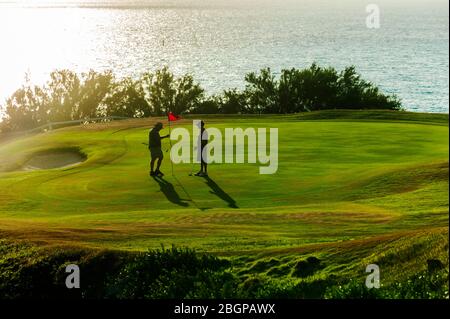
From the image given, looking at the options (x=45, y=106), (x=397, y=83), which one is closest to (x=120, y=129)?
(x=45, y=106)

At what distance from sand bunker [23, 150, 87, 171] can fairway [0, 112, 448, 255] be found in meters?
0.53

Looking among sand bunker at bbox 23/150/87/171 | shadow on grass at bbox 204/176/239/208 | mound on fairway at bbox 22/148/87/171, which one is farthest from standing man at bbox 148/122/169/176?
sand bunker at bbox 23/150/87/171

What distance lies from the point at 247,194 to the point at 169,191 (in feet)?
8.92

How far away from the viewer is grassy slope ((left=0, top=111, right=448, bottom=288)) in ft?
53.7

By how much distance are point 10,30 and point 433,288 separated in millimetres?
180258

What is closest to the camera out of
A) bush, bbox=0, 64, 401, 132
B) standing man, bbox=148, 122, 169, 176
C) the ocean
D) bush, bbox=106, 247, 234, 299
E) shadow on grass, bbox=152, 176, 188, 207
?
bush, bbox=106, 247, 234, 299

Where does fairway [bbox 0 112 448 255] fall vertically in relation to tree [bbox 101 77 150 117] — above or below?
above

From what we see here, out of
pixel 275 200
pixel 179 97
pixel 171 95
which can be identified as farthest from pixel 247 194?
pixel 179 97

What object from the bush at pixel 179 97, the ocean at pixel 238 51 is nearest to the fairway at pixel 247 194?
the bush at pixel 179 97

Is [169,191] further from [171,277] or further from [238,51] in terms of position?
[238,51]

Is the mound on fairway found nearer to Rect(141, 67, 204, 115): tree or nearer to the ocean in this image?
Rect(141, 67, 204, 115): tree

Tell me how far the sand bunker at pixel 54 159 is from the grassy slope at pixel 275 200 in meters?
0.58

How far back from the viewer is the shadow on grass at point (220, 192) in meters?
24.7

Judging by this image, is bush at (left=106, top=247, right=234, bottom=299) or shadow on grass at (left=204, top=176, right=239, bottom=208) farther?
shadow on grass at (left=204, top=176, right=239, bottom=208)
